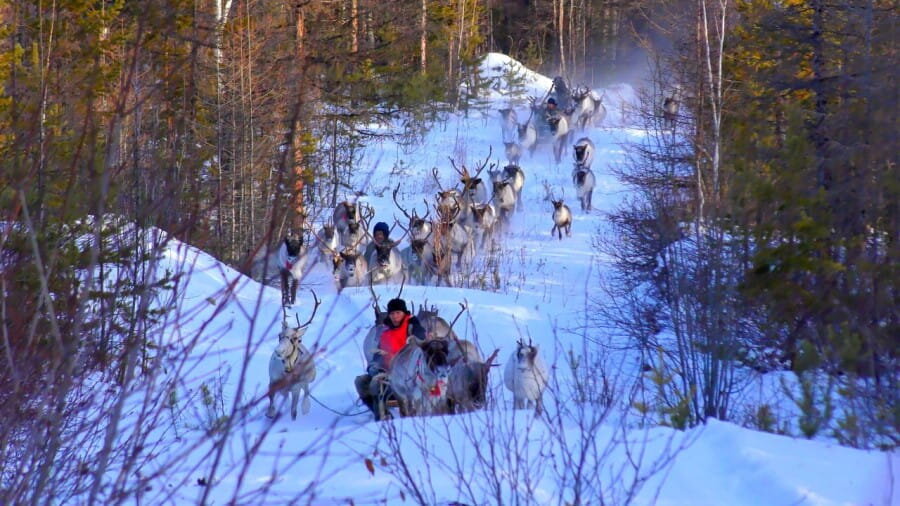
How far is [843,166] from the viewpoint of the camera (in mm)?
10375

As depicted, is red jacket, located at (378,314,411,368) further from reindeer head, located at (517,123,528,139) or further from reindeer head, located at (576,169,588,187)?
reindeer head, located at (517,123,528,139)

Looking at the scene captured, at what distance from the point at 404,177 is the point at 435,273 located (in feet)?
34.8

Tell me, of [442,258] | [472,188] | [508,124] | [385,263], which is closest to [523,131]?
[508,124]

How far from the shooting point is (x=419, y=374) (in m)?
8.67

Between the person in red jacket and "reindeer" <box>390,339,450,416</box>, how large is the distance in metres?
0.65

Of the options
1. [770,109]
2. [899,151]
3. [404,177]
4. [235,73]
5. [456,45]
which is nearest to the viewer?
[899,151]

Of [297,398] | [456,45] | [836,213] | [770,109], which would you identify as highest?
[456,45]

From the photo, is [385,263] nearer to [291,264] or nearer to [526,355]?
[291,264]

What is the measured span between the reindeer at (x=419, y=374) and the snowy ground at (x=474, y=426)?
2.48 feet

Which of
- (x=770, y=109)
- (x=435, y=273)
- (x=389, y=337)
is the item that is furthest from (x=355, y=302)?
(x=770, y=109)

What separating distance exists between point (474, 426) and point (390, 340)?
186 inches

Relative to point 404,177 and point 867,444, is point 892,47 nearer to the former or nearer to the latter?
point 867,444

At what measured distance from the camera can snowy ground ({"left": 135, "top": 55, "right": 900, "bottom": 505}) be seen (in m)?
4.41

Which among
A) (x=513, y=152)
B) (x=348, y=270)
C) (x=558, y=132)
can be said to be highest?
(x=558, y=132)
